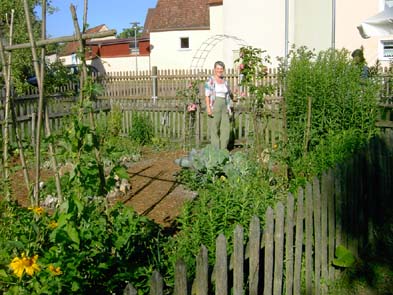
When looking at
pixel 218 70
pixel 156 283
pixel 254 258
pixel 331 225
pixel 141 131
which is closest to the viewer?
pixel 156 283

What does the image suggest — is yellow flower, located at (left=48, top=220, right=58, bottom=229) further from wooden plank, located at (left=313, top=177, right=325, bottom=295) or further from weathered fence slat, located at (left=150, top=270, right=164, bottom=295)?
wooden plank, located at (left=313, top=177, right=325, bottom=295)

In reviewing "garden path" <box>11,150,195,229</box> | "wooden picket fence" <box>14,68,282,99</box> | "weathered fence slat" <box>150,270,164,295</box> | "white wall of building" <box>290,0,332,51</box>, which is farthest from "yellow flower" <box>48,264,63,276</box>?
"white wall of building" <box>290,0,332,51</box>

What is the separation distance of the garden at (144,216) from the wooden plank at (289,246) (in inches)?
7.3

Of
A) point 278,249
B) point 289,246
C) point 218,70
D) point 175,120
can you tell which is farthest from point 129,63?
point 278,249

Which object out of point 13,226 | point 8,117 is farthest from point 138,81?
point 13,226

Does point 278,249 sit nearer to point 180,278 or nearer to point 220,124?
point 180,278

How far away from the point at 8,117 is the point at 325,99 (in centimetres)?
448

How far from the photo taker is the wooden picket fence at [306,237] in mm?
2615

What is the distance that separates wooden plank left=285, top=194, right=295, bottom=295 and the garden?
185 millimetres

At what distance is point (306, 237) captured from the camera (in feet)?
11.9

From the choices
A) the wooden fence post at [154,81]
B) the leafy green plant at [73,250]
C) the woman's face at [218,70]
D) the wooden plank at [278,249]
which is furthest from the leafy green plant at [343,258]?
the wooden fence post at [154,81]

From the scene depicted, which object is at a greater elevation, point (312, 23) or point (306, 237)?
point (312, 23)

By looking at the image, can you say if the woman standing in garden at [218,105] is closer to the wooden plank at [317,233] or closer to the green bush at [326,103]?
the green bush at [326,103]

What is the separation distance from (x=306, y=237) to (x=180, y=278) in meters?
1.63
